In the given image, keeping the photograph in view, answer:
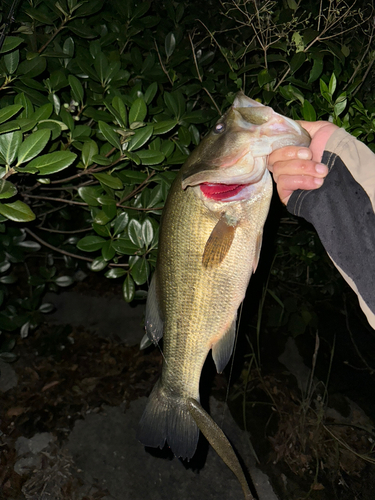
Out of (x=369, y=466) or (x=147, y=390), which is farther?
(x=147, y=390)

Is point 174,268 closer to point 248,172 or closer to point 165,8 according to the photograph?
point 248,172

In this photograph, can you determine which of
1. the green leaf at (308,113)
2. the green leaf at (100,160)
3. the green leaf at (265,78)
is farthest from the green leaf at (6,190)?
A: the green leaf at (265,78)

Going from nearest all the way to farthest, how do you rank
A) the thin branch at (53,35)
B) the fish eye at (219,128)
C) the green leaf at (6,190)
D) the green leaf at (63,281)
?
1. the green leaf at (6,190)
2. the fish eye at (219,128)
3. the thin branch at (53,35)
4. the green leaf at (63,281)

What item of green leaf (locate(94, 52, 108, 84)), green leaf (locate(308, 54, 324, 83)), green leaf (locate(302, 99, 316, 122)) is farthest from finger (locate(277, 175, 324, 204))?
green leaf (locate(94, 52, 108, 84))

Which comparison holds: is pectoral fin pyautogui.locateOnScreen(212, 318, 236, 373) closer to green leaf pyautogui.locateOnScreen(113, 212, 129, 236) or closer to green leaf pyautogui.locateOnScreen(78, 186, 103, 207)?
green leaf pyautogui.locateOnScreen(113, 212, 129, 236)

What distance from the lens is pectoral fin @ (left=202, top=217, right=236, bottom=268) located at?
5.55 feet

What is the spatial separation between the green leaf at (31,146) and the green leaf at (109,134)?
441 mm

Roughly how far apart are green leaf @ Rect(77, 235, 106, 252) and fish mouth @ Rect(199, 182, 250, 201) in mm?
825

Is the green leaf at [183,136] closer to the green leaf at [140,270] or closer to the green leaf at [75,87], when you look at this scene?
the green leaf at [75,87]

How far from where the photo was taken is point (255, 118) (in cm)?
158

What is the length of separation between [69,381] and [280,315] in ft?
9.10

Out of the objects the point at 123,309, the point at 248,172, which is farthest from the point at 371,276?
the point at 123,309

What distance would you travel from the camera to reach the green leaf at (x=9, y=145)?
1.44 m

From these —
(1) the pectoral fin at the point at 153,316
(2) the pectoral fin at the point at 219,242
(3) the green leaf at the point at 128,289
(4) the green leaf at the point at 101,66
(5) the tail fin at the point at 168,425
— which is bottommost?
(5) the tail fin at the point at 168,425
